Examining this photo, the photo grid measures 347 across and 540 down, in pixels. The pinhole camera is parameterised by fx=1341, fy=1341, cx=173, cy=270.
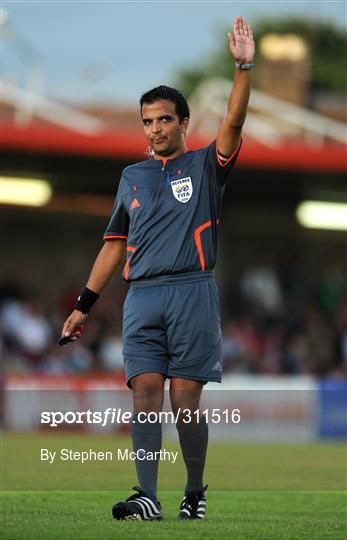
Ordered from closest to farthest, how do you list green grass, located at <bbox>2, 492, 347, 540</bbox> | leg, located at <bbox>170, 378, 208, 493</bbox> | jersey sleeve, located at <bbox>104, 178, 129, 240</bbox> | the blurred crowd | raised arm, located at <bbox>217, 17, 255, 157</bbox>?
green grass, located at <bbox>2, 492, 347, 540</bbox> → raised arm, located at <bbox>217, 17, 255, 157</bbox> → leg, located at <bbox>170, 378, 208, 493</bbox> → jersey sleeve, located at <bbox>104, 178, 129, 240</bbox> → the blurred crowd

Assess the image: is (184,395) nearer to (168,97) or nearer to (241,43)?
(168,97)

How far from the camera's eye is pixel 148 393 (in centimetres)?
688

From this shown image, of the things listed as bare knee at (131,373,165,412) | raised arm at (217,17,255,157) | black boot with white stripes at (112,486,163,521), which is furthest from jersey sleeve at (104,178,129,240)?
black boot with white stripes at (112,486,163,521)

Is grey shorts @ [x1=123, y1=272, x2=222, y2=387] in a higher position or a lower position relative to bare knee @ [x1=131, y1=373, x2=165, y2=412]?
higher

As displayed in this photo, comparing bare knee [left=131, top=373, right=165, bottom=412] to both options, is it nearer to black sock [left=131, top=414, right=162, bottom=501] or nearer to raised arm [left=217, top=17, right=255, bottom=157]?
black sock [left=131, top=414, right=162, bottom=501]

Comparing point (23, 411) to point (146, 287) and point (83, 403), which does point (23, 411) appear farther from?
point (146, 287)

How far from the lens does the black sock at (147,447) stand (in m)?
6.80

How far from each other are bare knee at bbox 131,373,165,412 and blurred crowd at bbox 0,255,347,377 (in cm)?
1330

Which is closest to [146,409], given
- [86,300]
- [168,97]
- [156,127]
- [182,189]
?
[86,300]

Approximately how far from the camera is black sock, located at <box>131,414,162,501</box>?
680 centimetres

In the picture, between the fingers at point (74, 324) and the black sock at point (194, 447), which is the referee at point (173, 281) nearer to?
the black sock at point (194, 447)

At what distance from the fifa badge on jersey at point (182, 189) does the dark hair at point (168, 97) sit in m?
0.34

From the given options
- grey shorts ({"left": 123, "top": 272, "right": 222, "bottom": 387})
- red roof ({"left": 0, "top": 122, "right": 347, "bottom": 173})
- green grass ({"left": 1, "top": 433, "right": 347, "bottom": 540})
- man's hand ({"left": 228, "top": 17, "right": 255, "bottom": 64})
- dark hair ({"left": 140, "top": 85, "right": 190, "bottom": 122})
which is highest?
red roof ({"left": 0, "top": 122, "right": 347, "bottom": 173})

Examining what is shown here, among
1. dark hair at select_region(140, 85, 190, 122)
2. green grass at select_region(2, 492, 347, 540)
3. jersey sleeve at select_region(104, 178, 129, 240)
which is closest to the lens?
green grass at select_region(2, 492, 347, 540)
